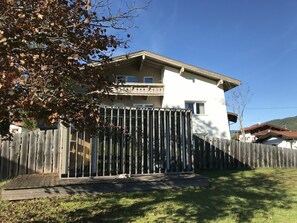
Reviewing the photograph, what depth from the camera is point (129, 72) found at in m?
23.0

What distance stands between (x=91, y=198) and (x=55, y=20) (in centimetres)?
519

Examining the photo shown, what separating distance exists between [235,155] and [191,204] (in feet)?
30.0

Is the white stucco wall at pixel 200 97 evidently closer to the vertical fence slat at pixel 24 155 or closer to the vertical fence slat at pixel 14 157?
the vertical fence slat at pixel 24 155

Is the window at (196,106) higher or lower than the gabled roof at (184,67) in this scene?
lower

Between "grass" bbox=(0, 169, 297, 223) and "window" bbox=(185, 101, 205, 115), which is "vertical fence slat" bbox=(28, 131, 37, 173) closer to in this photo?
"grass" bbox=(0, 169, 297, 223)

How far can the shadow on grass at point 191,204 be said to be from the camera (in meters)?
6.15

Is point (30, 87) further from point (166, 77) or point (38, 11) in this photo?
point (166, 77)

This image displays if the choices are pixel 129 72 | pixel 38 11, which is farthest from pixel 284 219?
pixel 129 72

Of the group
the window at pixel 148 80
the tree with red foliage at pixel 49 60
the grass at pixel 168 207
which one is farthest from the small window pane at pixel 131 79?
the tree with red foliage at pixel 49 60

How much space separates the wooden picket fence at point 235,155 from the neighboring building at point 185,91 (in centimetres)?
622

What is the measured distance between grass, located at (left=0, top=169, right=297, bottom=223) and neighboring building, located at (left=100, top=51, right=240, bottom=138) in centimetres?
1324

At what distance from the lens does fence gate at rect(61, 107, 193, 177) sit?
9.16 meters

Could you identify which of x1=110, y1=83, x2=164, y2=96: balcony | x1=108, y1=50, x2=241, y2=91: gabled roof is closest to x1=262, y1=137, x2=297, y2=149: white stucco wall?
x1=108, y1=50, x2=241, y2=91: gabled roof

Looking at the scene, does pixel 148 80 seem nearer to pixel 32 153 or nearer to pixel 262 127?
pixel 32 153
